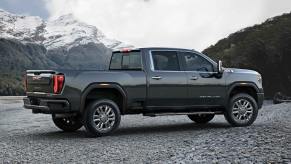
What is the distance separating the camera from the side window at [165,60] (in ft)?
36.7

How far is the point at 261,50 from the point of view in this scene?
171 ft

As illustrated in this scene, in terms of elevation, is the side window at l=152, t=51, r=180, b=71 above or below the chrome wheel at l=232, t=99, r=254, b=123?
above

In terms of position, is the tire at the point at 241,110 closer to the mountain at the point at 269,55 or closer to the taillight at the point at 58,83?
the taillight at the point at 58,83

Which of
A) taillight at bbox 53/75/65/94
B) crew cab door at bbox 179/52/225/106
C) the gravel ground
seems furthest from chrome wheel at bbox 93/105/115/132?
crew cab door at bbox 179/52/225/106

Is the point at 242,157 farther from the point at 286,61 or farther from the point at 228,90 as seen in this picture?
the point at 286,61

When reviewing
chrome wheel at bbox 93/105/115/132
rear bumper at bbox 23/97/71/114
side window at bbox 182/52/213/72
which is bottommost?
chrome wheel at bbox 93/105/115/132

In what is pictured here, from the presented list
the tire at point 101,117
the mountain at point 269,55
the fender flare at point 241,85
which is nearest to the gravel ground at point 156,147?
the tire at point 101,117

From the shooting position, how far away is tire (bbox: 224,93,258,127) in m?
11.8

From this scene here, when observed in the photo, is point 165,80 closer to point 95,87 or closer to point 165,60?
point 165,60

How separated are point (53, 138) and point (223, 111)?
13.8ft

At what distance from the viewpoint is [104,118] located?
10.3 metres

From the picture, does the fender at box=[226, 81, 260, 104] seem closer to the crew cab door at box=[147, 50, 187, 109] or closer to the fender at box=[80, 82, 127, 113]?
the crew cab door at box=[147, 50, 187, 109]

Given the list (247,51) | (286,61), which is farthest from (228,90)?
(247,51)

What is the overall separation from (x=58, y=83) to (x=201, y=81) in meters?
3.52
